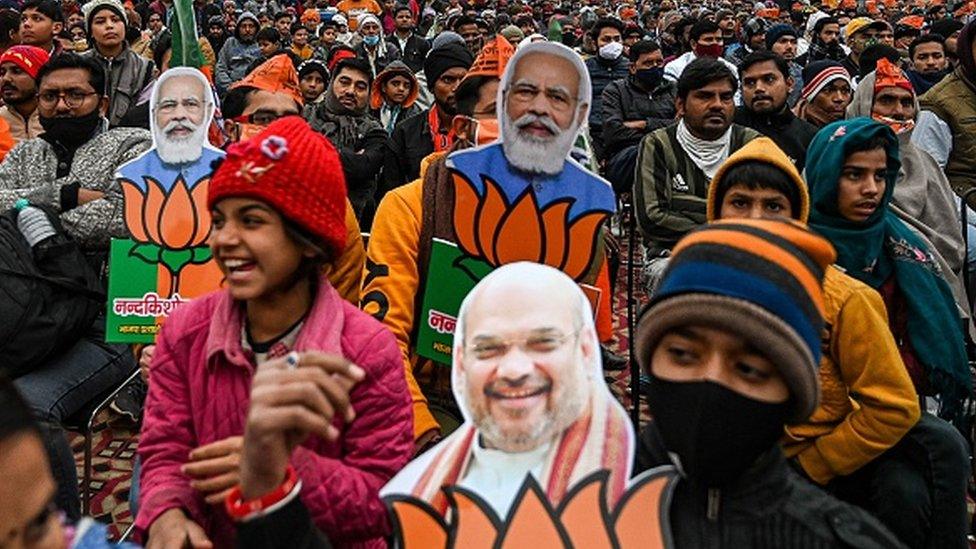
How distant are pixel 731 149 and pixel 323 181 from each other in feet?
8.83

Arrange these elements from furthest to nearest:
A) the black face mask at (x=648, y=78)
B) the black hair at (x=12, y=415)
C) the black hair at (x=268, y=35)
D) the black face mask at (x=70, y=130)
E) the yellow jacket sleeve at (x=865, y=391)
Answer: the black hair at (x=268, y=35), the black face mask at (x=648, y=78), the black face mask at (x=70, y=130), the yellow jacket sleeve at (x=865, y=391), the black hair at (x=12, y=415)

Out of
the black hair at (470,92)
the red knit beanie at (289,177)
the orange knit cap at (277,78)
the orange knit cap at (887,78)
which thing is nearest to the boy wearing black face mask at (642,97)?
the orange knit cap at (887,78)

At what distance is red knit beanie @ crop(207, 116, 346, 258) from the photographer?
182cm

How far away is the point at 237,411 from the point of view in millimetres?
1810

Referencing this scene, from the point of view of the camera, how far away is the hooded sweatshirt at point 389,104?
21.0ft

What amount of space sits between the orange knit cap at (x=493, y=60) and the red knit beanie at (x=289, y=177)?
60.5 inches

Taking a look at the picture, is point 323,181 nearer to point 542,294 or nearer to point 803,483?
point 542,294

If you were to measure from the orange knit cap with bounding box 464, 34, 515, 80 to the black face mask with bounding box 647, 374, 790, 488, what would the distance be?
2.11 metres

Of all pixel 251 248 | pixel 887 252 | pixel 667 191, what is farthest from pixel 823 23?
pixel 251 248

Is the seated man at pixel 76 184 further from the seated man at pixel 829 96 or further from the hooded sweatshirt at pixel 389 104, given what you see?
the seated man at pixel 829 96

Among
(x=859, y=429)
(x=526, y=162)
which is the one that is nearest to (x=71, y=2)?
(x=526, y=162)

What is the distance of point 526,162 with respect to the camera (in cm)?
249

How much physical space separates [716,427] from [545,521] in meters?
0.33

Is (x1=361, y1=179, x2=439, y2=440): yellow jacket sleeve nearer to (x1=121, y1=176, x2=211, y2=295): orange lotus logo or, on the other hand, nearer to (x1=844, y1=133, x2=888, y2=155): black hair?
(x1=121, y1=176, x2=211, y2=295): orange lotus logo
